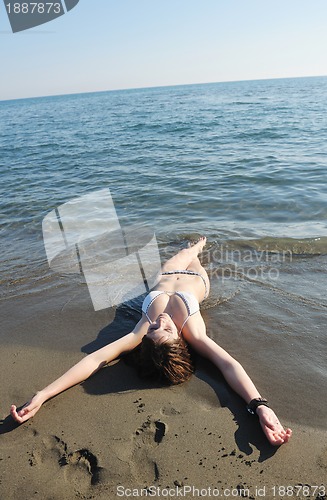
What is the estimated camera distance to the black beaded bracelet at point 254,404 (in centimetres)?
316

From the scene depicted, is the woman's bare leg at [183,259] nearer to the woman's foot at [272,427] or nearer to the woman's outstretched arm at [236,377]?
the woman's outstretched arm at [236,377]

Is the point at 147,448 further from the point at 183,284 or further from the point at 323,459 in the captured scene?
the point at 183,284

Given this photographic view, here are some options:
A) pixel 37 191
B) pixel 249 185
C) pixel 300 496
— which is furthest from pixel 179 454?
pixel 37 191

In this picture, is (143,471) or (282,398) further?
(282,398)

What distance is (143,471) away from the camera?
8.96 ft

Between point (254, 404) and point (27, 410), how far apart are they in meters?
1.79

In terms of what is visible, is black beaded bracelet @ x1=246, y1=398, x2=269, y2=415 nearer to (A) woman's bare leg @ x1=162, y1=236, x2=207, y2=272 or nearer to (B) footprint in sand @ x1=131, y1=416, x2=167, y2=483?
(B) footprint in sand @ x1=131, y1=416, x2=167, y2=483

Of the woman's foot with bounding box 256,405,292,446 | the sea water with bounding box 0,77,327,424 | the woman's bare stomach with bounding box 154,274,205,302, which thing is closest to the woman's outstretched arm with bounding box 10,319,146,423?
the woman's bare stomach with bounding box 154,274,205,302

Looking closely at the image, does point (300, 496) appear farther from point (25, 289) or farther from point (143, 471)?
point (25, 289)

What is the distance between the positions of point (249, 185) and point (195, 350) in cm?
659

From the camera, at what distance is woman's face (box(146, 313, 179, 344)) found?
3.70m

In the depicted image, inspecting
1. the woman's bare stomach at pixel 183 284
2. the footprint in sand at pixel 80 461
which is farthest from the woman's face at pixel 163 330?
the footprint in sand at pixel 80 461

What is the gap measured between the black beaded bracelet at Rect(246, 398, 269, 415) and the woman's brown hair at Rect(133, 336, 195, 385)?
66cm

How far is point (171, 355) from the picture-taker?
3.62 m
